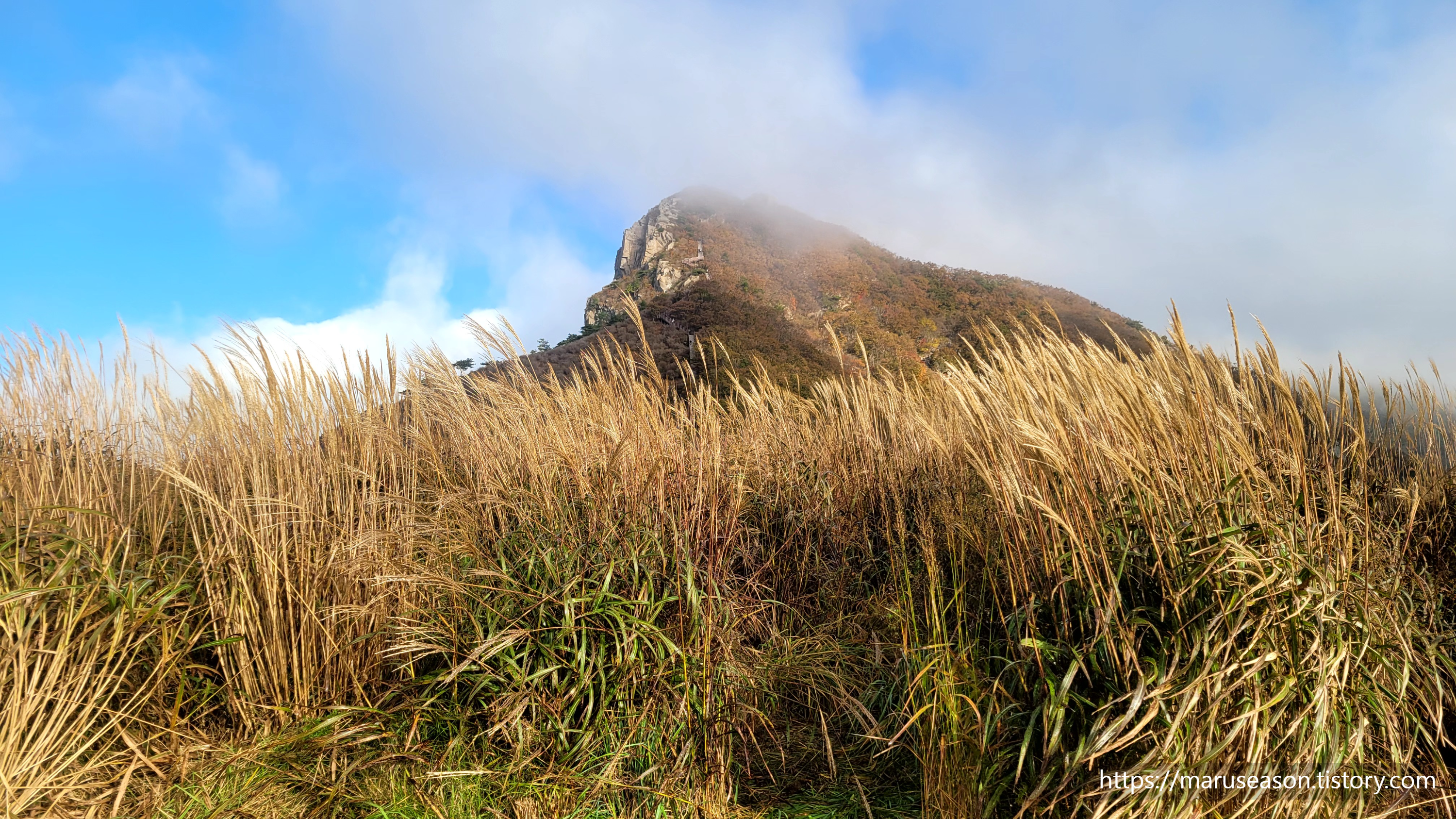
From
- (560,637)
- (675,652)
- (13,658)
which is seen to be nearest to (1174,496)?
(675,652)

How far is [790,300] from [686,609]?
2481cm

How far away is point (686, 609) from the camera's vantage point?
2.39 metres

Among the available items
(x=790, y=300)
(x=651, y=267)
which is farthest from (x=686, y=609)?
(x=651, y=267)

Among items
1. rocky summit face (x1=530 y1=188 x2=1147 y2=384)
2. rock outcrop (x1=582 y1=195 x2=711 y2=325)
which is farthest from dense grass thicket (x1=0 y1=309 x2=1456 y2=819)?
rock outcrop (x1=582 y1=195 x2=711 y2=325)

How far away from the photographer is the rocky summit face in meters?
17.3

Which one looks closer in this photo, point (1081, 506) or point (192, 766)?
point (1081, 506)

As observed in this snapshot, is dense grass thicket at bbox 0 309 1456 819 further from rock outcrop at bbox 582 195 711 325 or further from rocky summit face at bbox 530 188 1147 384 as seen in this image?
rock outcrop at bbox 582 195 711 325

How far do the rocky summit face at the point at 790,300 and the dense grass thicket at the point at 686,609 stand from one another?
38.5ft

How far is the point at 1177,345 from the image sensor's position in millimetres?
2008

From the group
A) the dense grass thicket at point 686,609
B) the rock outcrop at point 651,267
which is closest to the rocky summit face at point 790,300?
the rock outcrop at point 651,267

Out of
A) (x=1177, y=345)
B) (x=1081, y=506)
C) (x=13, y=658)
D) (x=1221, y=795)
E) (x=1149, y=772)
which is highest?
(x=1177, y=345)

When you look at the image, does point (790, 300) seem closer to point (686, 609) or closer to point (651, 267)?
point (651, 267)

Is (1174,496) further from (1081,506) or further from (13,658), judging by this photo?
(13,658)

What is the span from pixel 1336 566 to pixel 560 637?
2.46 m
